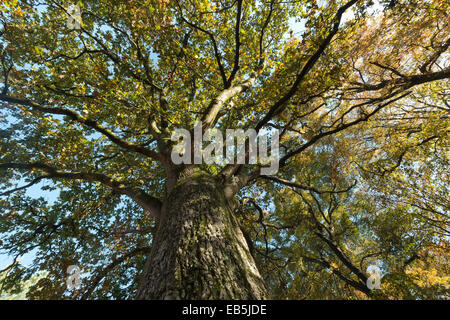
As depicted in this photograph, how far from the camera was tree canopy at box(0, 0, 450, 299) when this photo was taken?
3.99 meters

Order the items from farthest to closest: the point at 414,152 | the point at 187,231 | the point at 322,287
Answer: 1. the point at 322,287
2. the point at 414,152
3. the point at 187,231

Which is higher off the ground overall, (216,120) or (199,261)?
(216,120)

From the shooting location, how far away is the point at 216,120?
556cm

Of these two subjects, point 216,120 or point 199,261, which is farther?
point 216,120

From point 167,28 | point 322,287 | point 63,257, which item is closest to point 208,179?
point 167,28

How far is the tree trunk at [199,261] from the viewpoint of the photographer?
1.27 meters

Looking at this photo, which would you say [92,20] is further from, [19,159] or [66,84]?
[19,159]

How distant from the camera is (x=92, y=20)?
538cm

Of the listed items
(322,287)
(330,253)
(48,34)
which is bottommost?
(322,287)

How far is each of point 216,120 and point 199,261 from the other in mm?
4621

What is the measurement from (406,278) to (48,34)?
11.8 m

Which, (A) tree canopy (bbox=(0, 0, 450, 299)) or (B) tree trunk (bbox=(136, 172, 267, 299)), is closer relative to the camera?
(B) tree trunk (bbox=(136, 172, 267, 299))

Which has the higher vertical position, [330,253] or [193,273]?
[193,273]

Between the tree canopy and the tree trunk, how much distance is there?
1.51 m
